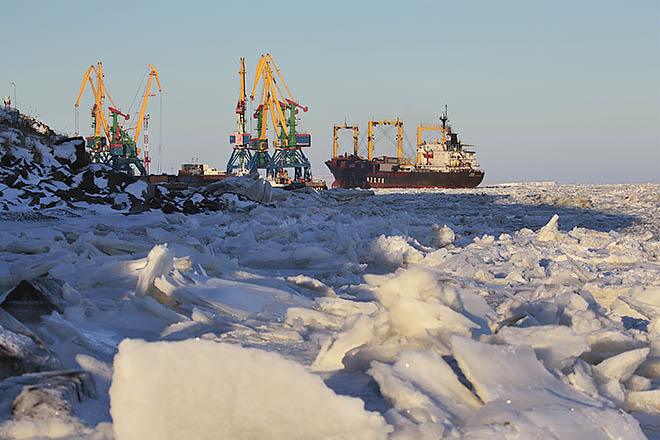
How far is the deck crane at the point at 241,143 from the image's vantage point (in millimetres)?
51094

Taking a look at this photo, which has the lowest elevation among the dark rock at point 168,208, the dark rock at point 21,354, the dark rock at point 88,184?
the dark rock at point 168,208

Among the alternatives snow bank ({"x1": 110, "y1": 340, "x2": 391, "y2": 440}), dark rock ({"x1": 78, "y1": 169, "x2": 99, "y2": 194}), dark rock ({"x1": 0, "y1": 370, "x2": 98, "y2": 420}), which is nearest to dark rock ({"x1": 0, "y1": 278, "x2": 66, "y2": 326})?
dark rock ({"x1": 0, "y1": 370, "x2": 98, "y2": 420})

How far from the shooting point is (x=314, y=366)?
144cm

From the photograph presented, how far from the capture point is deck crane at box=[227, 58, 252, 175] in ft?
168

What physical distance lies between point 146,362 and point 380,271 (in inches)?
106

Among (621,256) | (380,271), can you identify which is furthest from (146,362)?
(621,256)

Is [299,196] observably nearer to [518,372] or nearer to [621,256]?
[621,256]

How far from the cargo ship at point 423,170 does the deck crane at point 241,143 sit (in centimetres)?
753

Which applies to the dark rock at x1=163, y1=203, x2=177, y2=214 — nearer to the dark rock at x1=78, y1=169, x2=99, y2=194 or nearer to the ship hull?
the dark rock at x1=78, y1=169, x2=99, y2=194

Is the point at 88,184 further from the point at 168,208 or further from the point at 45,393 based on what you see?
the point at 45,393

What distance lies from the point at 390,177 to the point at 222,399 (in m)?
46.2

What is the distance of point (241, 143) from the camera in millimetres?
51094

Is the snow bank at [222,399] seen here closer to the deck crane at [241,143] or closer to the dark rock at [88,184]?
the dark rock at [88,184]

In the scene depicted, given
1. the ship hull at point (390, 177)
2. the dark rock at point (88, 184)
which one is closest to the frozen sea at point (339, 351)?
the dark rock at point (88, 184)
